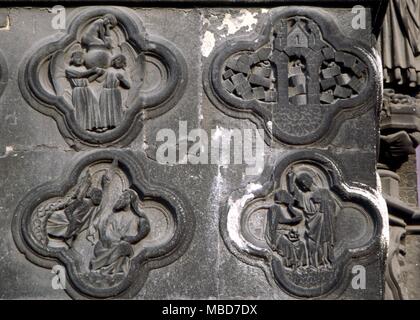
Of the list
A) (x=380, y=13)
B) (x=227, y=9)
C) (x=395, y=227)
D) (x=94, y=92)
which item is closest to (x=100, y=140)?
(x=94, y=92)

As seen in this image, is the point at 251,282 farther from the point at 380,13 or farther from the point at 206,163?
the point at 380,13

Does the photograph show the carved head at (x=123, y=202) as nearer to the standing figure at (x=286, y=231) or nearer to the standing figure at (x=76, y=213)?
the standing figure at (x=76, y=213)

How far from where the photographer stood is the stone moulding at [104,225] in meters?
11.5

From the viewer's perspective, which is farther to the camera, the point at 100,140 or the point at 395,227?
the point at 395,227

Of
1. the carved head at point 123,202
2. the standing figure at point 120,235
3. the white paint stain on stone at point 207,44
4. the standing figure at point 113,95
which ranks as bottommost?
the standing figure at point 120,235

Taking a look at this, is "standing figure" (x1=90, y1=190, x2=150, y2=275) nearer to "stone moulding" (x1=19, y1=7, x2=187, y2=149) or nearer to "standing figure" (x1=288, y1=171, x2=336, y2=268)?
"stone moulding" (x1=19, y1=7, x2=187, y2=149)

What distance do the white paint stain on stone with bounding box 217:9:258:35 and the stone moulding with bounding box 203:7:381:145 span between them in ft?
0.29

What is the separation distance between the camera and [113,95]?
39.0ft

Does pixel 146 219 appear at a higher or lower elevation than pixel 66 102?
lower

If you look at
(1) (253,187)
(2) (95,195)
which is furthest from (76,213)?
(1) (253,187)

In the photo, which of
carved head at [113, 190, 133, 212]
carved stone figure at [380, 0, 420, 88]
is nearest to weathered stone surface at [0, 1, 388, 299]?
carved head at [113, 190, 133, 212]

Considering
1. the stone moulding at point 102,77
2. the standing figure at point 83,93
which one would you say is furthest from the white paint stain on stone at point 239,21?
the standing figure at point 83,93

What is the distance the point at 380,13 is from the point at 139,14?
170 centimetres

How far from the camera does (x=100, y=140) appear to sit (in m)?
11.8
